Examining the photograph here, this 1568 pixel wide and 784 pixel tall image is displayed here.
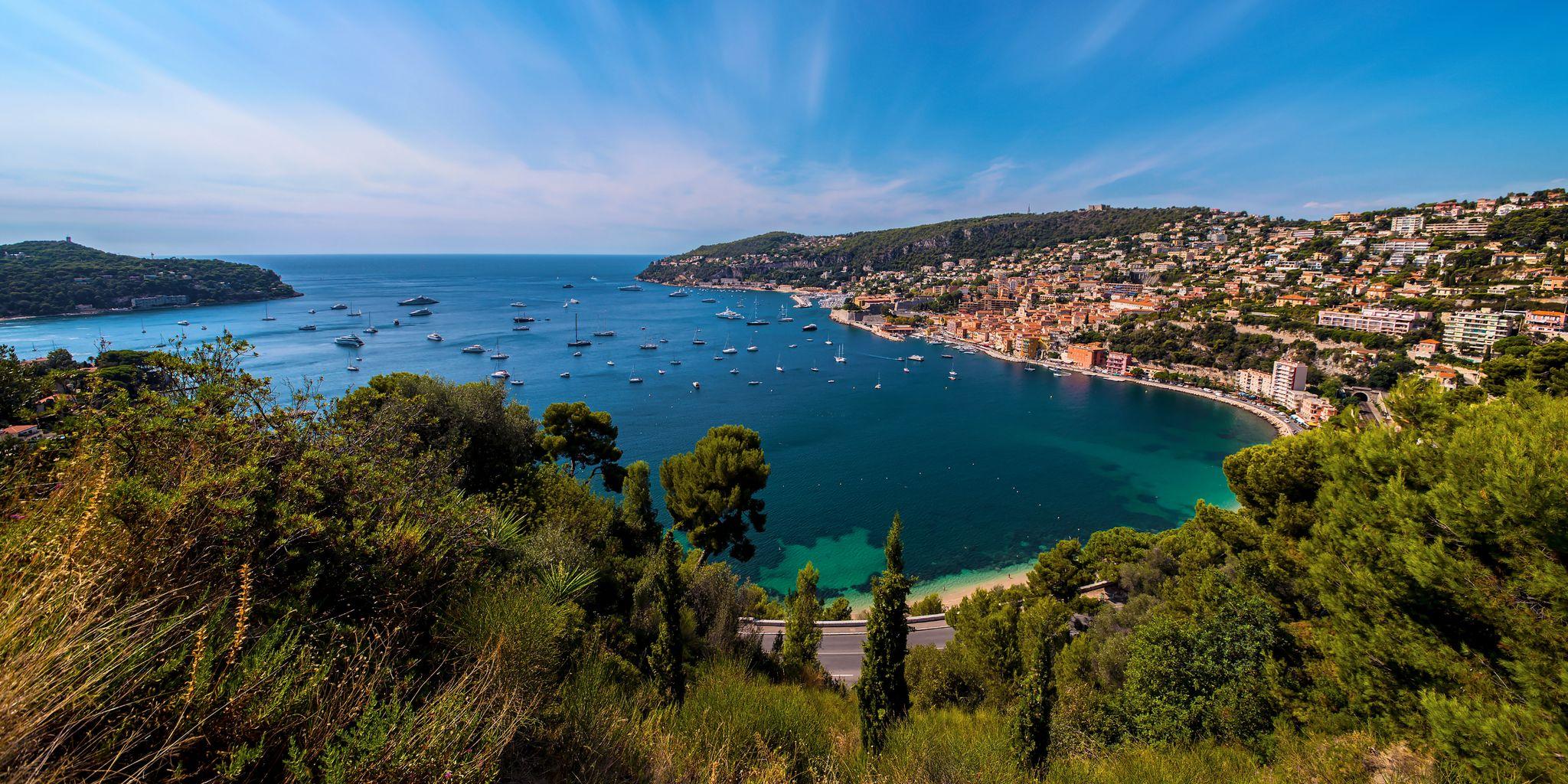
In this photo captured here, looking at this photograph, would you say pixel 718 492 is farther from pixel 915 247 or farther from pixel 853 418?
pixel 915 247

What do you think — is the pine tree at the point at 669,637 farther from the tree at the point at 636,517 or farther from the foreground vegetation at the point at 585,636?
the tree at the point at 636,517

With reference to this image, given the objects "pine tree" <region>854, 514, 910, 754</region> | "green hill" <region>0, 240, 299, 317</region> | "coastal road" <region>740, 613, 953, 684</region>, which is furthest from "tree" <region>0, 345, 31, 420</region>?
"green hill" <region>0, 240, 299, 317</region>

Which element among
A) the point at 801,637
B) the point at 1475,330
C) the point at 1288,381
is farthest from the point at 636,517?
the point at 1475,330

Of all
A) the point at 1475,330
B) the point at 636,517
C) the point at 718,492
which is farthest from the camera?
the point at 1475,330

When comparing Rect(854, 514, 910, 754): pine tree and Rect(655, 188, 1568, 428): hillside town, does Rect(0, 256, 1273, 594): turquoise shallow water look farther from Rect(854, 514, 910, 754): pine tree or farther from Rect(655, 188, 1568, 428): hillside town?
Rect(854, 514, 910, 754): pine tree

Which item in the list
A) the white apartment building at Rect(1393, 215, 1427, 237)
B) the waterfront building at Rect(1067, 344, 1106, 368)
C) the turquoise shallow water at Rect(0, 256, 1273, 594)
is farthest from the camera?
the white apartment building at Rect(1393, 215, 1427, 237)

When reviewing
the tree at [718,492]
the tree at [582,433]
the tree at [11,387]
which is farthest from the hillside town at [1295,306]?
the tree at [11,387]
